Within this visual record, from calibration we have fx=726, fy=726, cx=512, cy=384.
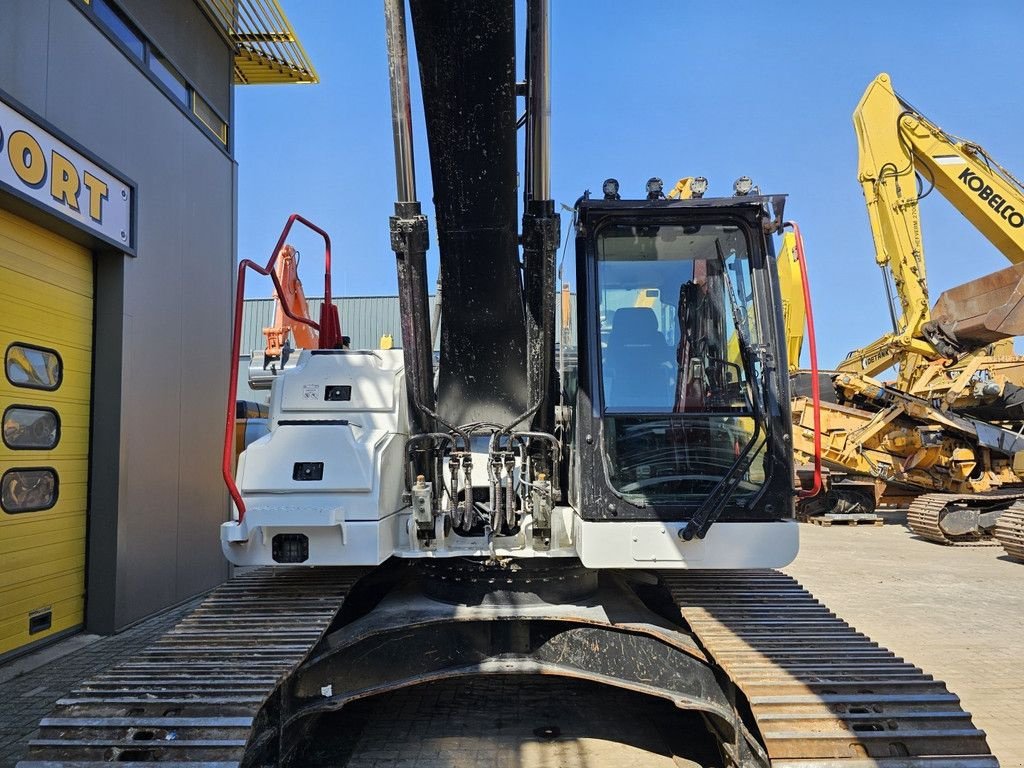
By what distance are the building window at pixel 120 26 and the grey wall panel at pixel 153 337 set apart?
0.32 m

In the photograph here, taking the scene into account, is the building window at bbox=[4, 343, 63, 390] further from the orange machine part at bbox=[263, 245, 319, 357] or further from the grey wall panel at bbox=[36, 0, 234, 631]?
the orange machine part at bbox=[263, 245, 319, 357]

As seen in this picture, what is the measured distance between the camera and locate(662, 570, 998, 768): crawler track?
262cm

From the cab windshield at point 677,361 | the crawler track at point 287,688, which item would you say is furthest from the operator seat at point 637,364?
the crawler track at point 287,688

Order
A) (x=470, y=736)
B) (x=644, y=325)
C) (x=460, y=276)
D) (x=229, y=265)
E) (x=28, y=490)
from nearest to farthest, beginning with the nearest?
(x=460, y=276), (x=644, y=325), (x=470, y=736), (x=28, y=490), (x=229, y=265)

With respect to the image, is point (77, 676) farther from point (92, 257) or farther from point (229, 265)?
point (229, 265)

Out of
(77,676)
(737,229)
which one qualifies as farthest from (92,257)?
(737,229)

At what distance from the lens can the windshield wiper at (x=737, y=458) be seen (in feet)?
10.9

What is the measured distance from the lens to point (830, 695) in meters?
2.82

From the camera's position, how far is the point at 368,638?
3.57 meters

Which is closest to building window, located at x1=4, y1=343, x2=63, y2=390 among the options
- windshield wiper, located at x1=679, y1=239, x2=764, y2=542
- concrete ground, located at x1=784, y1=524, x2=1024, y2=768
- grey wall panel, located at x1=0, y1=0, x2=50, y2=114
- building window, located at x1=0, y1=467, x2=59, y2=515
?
building window, located at x1=0, y1=467, x2=59, y2=515

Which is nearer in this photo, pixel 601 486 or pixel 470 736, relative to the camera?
pixel 601 486

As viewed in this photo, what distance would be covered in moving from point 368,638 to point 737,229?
109 inches

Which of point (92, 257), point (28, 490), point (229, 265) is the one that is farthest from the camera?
point (229, 265)

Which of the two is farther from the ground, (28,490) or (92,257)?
(92,257)
